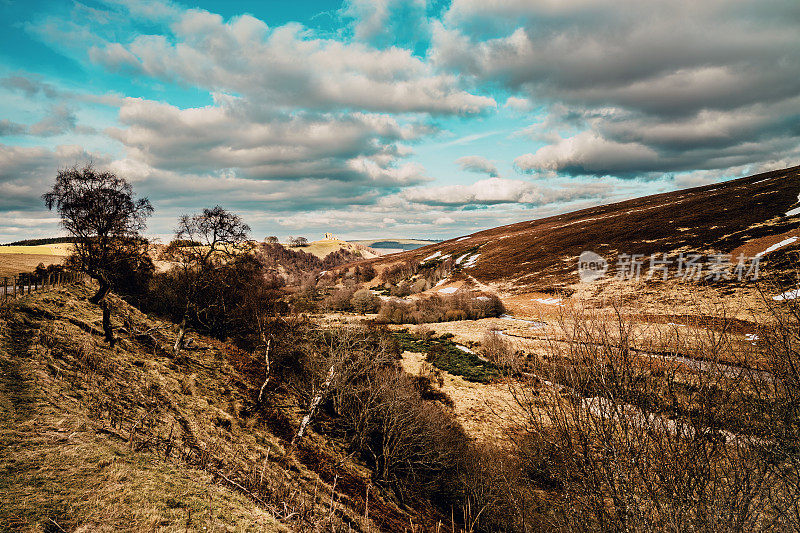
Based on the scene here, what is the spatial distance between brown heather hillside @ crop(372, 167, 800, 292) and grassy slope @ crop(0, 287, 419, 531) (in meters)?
52.0

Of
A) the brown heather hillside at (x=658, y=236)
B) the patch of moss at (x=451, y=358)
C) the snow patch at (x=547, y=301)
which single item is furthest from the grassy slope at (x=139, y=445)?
the brown heather hillside at (x=658, y=236)

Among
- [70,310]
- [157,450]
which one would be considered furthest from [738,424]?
[70,310]

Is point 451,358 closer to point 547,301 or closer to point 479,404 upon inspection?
point 479,404

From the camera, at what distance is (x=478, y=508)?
48.3 ft

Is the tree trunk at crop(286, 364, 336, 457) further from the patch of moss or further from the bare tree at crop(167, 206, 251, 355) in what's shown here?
the patch of moss

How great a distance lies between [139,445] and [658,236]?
83.2 meters

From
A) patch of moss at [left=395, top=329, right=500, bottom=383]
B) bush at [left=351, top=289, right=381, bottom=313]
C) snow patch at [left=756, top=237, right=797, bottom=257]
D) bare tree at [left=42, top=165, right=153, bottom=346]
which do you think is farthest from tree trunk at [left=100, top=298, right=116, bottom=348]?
snow patch at [left=756, top=237, right=797, bottom=257]

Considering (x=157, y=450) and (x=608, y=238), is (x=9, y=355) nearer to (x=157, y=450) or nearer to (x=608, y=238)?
(x=157, y=450)

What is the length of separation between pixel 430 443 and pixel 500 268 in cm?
6699

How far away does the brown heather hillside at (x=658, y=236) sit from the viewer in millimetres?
52781

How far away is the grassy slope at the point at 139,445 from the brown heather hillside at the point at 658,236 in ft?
171

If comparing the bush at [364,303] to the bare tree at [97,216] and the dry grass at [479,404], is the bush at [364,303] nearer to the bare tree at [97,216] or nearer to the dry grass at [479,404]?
the dry grass at [479,404]

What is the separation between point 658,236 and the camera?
216ft

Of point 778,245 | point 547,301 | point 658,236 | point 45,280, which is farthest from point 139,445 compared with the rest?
point 658,236
